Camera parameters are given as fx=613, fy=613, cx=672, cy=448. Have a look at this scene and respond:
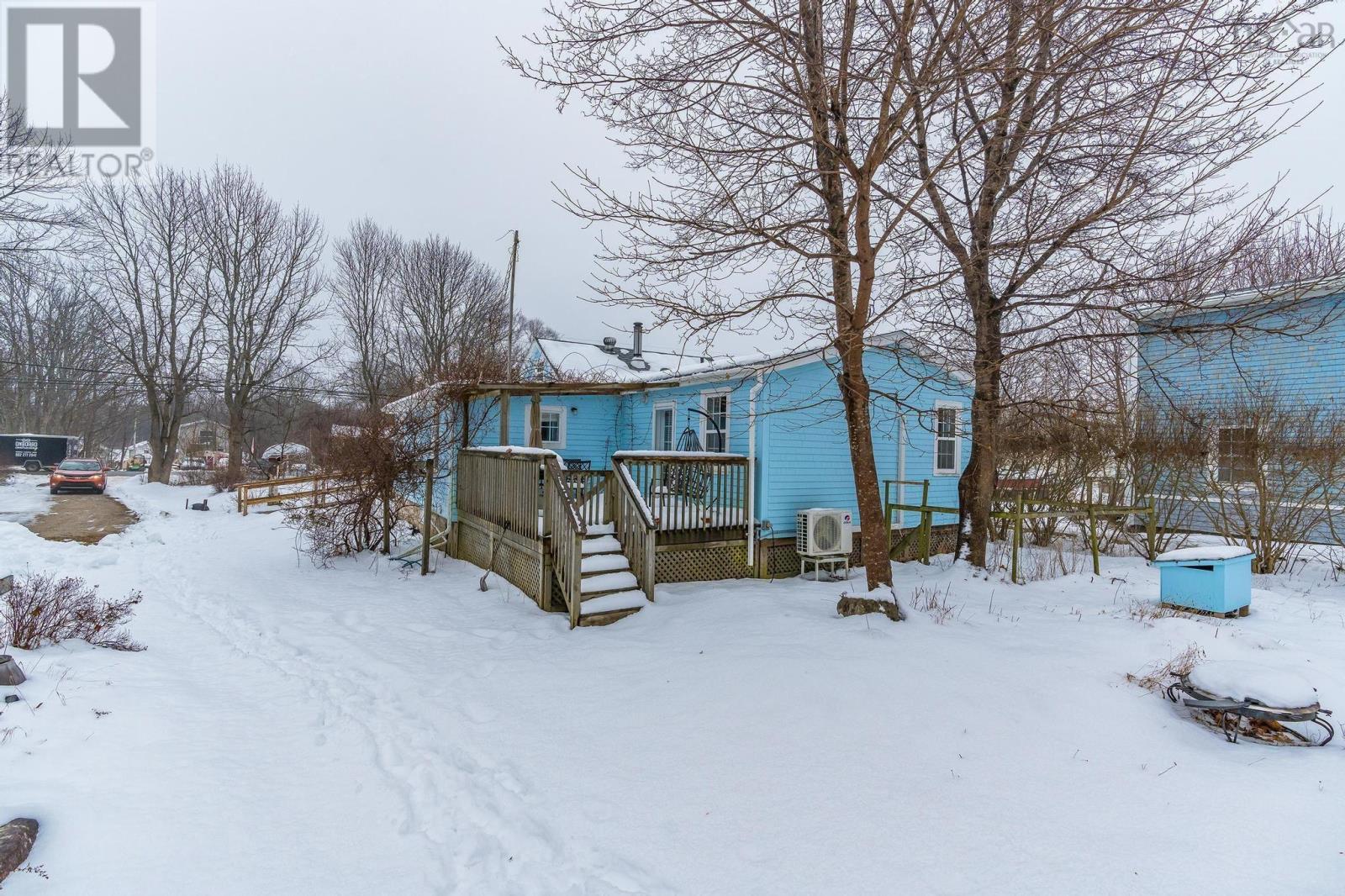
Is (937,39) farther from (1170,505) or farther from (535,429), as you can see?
(1170,505)

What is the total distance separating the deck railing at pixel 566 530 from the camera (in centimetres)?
648

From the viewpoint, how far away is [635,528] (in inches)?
286

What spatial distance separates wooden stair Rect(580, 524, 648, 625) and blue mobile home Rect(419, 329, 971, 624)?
0.05 meters

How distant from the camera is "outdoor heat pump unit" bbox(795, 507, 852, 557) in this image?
28.7 ft

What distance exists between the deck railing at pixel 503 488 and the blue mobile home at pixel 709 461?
0.12 feet

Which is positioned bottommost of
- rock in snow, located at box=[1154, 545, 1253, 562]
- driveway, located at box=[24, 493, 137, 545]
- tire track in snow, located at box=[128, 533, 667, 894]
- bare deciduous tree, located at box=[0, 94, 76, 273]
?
tire track in snow, located at box=[128, 533, 667, 894]

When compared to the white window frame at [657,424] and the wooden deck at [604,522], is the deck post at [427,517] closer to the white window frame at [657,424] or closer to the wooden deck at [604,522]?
the wooden deck at [604,522]

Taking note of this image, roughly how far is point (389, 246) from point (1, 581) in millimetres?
24131

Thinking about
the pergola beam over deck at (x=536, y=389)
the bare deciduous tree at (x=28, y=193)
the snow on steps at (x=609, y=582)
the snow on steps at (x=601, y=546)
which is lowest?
the snow on steps at (x=609, y=582)

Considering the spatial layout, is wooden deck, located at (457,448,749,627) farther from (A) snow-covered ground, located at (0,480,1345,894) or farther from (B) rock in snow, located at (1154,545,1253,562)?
(B) rock in snow, located at (1154,545,1253,562)

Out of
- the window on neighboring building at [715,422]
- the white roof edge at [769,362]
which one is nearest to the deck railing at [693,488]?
the window on neighboring building at [715,422]

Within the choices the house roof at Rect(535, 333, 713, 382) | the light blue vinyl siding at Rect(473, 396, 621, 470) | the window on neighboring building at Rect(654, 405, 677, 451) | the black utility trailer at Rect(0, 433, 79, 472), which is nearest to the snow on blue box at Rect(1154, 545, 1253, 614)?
the window on neighboring building at Rect(654, 405, 677, 451)

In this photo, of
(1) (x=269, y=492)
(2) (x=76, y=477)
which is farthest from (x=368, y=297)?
(2) (x=76, y=477)

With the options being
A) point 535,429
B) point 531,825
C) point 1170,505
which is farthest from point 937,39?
point 1170,505
